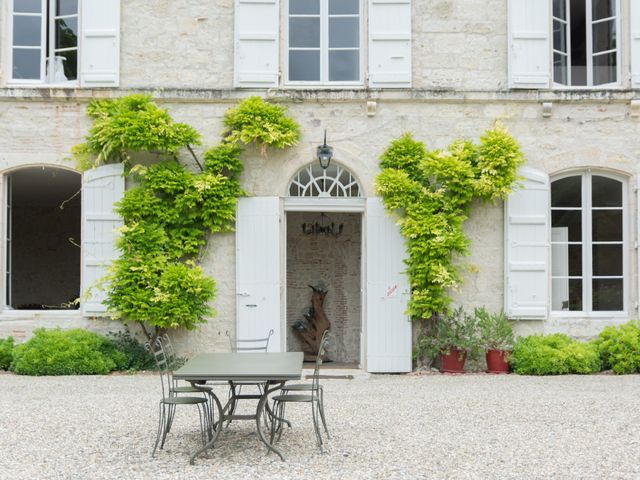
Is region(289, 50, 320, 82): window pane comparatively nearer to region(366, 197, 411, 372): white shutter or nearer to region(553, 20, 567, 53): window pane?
region(366, 197, 411, 372): white shutter

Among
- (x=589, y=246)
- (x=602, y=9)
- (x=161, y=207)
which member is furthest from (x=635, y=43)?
(x=161, y=207)

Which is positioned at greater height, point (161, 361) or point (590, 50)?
point (590, 50)

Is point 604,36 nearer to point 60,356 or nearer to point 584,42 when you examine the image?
point 584,42

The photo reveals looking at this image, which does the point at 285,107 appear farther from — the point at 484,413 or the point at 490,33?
the point at 484,413

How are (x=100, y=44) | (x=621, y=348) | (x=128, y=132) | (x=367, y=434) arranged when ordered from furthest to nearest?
(x=100, y=44) < (x=128, y=132) < (x=621, y=348) < (x=367, y=434)

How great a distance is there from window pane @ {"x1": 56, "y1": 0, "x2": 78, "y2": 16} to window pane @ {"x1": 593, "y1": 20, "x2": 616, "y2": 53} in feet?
21.7

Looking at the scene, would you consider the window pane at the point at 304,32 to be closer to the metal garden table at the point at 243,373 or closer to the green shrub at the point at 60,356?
A: the green shrub at the point at 60,356

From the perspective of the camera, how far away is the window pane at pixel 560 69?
33.4 feet

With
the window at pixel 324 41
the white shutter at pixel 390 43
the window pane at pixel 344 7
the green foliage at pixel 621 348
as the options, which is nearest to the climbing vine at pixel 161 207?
the window at pixel 324 41

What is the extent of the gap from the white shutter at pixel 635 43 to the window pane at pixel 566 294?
255 cm

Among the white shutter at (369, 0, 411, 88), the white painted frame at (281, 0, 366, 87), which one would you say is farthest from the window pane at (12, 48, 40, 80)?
the white shutter at (369, 0, 411, 88)

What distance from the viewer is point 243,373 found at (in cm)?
498

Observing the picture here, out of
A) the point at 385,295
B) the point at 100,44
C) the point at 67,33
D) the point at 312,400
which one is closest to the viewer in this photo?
the point at 312,400

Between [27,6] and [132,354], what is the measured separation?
4.56 meters
